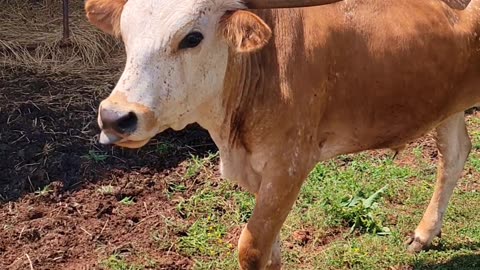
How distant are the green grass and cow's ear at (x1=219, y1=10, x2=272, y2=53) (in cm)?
173

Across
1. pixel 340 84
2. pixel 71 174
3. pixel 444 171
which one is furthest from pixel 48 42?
pixel 340 84

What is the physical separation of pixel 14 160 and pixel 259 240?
7.76 ft

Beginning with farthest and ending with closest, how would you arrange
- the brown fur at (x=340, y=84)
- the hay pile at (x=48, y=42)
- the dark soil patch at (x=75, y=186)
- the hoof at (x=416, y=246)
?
the hay pile at (x=48, y=42)
the hoof at (x=416, y=246)
the dark soil patch at (x=75, y=186)
the brown fur at (x=340, y=84)

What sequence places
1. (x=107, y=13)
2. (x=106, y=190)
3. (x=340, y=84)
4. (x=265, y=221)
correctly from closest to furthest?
(x=107, y=13) < (x=265, y=221) < (x=340, y=84) < (x=106, y=190)

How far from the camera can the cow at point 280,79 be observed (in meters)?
3.08

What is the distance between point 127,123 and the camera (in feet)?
9.77

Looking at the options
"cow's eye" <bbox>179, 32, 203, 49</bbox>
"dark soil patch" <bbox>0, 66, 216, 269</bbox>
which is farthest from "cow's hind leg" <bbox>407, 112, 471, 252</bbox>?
"cow's eye" <bbox>179, 32, 203, 49</bbox>

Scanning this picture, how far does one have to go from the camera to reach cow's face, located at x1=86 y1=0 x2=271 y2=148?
3.00 m

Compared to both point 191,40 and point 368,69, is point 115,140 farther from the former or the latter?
point 368,69

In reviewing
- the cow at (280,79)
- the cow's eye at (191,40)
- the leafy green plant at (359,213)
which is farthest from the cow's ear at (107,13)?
the leafy green plant at (359,213)

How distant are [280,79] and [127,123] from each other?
0.88m

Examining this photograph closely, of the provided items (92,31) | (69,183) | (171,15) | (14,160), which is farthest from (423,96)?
(92,31)

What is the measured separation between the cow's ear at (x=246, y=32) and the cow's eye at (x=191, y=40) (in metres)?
0.12

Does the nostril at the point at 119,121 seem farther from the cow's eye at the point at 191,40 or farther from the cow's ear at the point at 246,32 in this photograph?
the cow's ear at the point at 246,32
